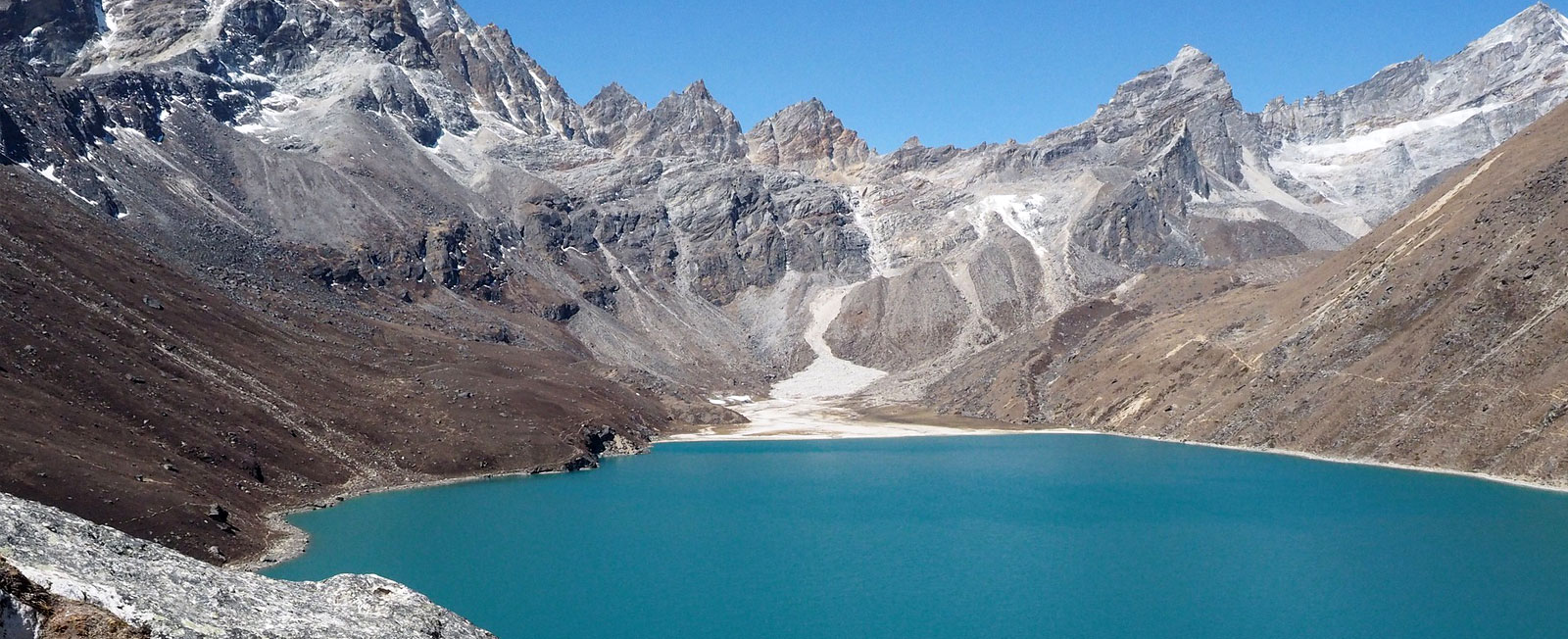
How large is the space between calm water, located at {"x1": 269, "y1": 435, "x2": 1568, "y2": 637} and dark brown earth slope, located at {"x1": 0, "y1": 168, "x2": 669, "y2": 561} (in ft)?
15.6

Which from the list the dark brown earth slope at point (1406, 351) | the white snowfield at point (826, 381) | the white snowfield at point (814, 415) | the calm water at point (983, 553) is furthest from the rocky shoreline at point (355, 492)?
the white snowfield at point (826, 381)

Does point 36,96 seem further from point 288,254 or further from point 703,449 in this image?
point 703,449

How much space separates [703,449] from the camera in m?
126

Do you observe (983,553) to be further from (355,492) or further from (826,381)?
(826,381)

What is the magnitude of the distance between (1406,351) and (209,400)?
97091mm

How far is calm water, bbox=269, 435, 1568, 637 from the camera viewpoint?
158ft

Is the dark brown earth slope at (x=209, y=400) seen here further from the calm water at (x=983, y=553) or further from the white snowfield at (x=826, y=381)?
the white snowfield at (x=826, y=381)

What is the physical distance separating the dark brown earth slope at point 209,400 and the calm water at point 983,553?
476cm

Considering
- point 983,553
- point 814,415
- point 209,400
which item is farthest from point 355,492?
point 814,415

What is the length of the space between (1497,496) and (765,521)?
49.4 metres

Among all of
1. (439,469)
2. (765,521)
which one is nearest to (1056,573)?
(765,521)

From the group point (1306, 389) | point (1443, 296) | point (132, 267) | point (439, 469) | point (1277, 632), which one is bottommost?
point (439, 469)

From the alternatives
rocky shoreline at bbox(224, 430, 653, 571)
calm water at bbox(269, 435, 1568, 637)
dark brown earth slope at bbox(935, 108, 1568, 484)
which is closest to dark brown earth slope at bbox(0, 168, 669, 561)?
rocky shoreline at bbox(224, 430, 653, 571)

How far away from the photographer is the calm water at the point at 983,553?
48250mm
